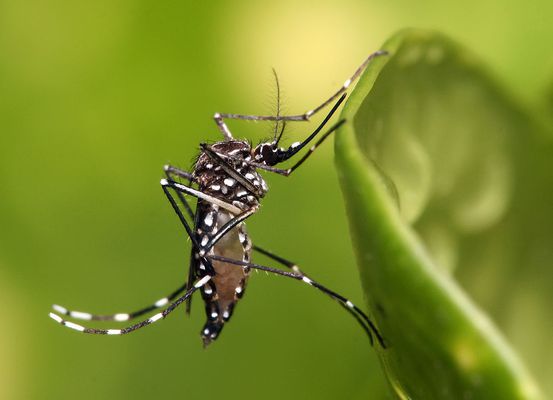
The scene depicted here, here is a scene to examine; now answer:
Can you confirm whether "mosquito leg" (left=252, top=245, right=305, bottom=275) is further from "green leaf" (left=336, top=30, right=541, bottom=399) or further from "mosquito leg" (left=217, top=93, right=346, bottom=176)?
"green leaf" (left=336, top=30, right=541, bottom=399)

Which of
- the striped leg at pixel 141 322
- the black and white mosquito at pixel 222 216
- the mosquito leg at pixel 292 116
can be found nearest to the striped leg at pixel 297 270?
the black and white mosquito at pixel 222 216

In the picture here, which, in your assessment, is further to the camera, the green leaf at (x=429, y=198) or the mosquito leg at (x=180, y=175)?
the mosquito leg at (x=180, y=175)

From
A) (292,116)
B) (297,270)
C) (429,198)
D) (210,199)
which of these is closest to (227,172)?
(210,199)

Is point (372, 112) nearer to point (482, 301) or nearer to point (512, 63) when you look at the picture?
point (482, 301)

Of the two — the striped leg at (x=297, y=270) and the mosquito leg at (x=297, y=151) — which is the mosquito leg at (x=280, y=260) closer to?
the striped leg at (x=297, y=270)

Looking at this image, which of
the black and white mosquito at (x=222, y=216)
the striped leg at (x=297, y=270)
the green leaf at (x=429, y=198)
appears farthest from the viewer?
the black and white mosquito at (x=222, y=216)

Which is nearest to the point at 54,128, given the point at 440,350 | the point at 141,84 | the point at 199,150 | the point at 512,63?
the point at 141,84

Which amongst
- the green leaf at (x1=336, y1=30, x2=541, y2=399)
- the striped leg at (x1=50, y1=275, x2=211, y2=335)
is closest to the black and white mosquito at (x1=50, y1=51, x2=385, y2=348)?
the striped leg at (x1=50, y1=275, x2=211, y2=335)

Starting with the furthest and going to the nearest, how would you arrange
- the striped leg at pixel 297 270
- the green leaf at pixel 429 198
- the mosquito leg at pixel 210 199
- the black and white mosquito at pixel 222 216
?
the mosquito leg at pixel 210 199, the black and white mosquito at pixel 222 216, the striped leg at pixel 297 270, the green leaf at pixel 429 198
